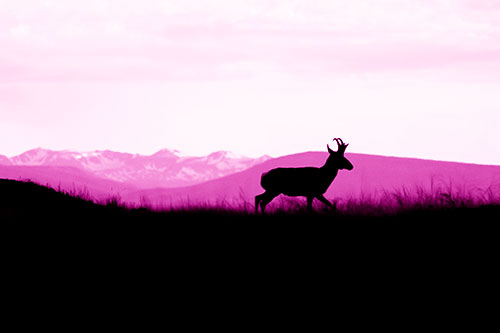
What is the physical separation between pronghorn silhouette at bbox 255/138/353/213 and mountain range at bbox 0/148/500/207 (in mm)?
345

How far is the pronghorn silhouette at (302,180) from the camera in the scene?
1016 centimetres

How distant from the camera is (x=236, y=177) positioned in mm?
52438

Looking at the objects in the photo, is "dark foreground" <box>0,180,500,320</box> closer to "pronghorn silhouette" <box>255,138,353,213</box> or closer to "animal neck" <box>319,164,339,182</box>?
"pronghorn silhouette" <box>255,138,353,213</box>

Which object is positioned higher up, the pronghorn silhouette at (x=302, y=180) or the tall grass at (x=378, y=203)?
the pronghorn silhouette at (x=302, y=180)

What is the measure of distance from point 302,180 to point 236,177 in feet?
138

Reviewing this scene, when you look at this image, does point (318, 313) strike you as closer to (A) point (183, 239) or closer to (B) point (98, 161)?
(A) point (183, 239)

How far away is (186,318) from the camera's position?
5141 mm

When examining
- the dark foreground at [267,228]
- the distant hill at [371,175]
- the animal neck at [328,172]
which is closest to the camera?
the dark foreground at [267,228]

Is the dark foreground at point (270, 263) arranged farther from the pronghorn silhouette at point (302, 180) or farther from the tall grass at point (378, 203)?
the pronghorn silhouette at point (302, 180)

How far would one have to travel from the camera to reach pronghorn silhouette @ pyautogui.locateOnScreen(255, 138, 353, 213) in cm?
1016

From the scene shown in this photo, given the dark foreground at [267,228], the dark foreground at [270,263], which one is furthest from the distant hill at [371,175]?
the dark foreground at [270,263]

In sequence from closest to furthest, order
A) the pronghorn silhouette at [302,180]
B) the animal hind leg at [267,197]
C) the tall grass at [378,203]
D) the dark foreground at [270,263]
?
the dark foreground at [270,263] < the tall grass at [378,203] < the animal hind leg at [267,197] < the pronghorn silhouette at [302,180]

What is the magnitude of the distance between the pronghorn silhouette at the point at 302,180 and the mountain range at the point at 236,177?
0.35m

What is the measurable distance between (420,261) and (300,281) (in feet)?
3.67
